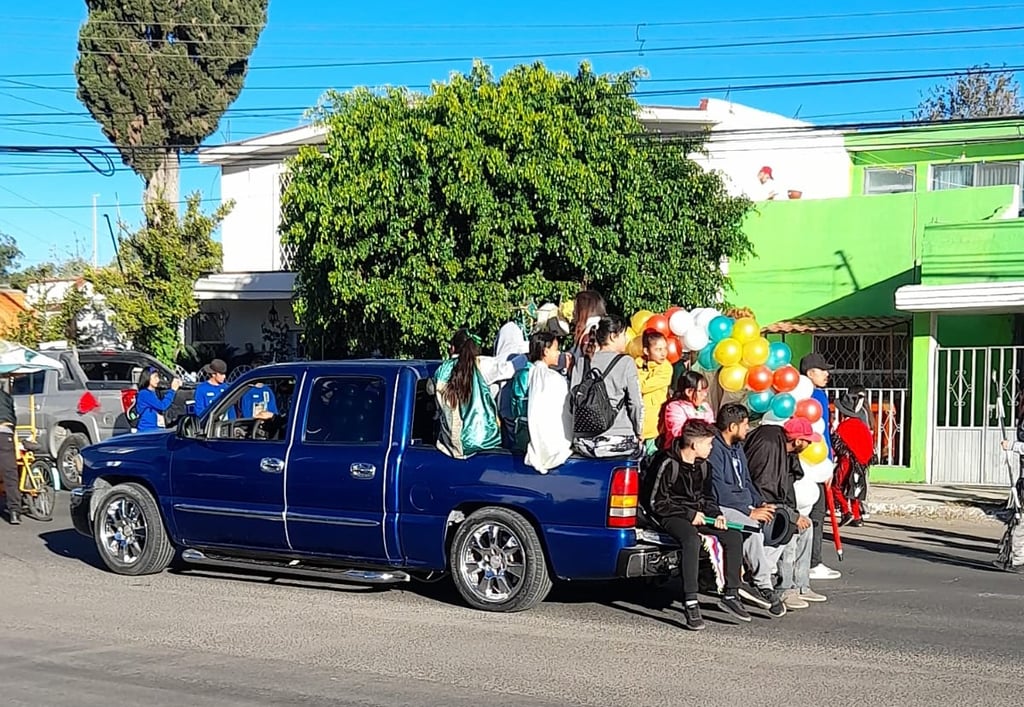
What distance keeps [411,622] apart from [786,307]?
14249mm

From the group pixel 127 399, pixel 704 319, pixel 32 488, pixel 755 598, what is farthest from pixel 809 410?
pixel 127 399

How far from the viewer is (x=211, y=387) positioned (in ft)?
48.5

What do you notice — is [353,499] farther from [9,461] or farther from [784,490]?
[9,461]

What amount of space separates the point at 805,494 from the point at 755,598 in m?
1.10

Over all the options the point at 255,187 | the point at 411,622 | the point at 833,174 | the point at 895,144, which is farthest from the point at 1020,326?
the point at 255,187

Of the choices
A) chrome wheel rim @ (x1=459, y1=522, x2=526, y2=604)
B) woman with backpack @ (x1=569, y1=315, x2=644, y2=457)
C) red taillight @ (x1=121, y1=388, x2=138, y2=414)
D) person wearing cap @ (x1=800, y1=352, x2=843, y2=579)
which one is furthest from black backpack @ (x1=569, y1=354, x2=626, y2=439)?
red taillight @ (x1=121, y1=388, x2=138, y2=414)

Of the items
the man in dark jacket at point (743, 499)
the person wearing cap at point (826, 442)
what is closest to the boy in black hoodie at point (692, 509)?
the man in dark jacket at point (743, 499)

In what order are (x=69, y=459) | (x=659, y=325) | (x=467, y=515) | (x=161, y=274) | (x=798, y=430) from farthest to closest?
(x=161, y=274)
(x=69, y=459)
(x=659, y=325)
(x=798, y=430)
(x=467, y=515)

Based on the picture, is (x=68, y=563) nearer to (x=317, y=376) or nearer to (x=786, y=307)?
(x=317, y=376)

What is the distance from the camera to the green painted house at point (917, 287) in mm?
17673

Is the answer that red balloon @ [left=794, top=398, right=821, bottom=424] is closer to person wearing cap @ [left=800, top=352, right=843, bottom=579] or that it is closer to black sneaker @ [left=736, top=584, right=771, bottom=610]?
person wearing cap @ [left=800, top=352, right=843, bottom=579]

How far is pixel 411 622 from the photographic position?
8328 mm

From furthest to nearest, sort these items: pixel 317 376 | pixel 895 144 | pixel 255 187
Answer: pixel 255 187, pixel 895 144, pixel 317 376

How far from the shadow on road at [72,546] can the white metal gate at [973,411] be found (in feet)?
39.9
